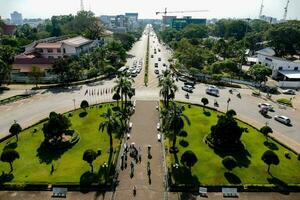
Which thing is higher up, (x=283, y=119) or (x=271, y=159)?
(x=271, y=159)

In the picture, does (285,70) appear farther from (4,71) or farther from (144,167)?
(4,71)

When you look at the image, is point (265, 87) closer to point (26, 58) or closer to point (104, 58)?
point (104, 58)

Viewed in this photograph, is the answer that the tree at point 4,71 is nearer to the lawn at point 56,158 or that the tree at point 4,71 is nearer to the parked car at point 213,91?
the lawn at point 56,158

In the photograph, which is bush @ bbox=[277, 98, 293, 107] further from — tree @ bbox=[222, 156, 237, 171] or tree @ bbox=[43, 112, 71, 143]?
tree @ bbox=[43, 112, 71, 143]

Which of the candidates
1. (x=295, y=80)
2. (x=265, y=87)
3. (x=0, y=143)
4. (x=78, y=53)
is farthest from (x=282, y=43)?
(x=0, y=143)

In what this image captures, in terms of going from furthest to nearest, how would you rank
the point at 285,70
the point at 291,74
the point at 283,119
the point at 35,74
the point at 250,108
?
the point at 285,70, the point at 291,74, the point at 35,74, the point at 250,108, the point at 283,119

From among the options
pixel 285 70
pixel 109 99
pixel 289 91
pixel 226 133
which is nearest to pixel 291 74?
pixel 285 70
